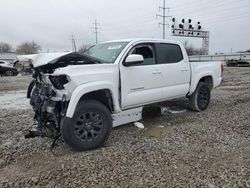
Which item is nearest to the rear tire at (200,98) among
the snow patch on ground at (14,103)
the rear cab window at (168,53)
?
the rear cab window at (168,53)

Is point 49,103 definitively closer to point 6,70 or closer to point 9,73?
point 6,70

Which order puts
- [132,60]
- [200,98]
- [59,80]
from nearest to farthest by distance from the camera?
[59,80] < [132,60] < [200,98]

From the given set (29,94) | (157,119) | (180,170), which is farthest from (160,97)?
(29,94)

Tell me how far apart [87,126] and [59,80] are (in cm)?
88

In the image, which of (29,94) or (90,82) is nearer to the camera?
(90,82)

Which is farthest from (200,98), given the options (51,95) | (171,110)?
(51,95)

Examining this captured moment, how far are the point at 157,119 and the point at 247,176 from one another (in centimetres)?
314

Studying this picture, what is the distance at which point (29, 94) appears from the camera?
534cm

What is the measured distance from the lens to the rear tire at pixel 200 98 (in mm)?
7172

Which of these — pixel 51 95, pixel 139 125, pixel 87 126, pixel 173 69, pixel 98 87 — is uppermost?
pixel 173 69

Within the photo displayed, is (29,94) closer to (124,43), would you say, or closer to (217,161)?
(124,43)

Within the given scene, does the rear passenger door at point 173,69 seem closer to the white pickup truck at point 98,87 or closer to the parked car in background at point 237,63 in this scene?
the white pickup truck at point 98,87

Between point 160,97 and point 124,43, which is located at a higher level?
point 124,43

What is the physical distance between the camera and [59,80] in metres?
4.27
